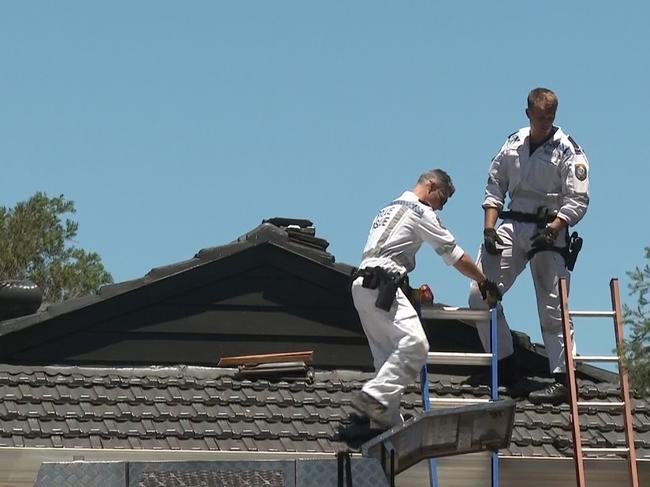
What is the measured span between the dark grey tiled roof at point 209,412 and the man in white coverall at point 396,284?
57 centimetres

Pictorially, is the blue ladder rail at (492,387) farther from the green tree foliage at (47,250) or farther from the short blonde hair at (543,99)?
the green tree foliage at (47,250)

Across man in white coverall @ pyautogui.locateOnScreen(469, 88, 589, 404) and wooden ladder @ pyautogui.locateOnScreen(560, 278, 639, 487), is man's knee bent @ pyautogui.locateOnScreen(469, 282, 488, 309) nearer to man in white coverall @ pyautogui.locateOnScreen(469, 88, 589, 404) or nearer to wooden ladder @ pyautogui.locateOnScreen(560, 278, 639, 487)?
man in white coverall @ pyautogui.locateOnScreen(469, 88, 589, 404)

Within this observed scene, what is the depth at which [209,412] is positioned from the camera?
486 inches

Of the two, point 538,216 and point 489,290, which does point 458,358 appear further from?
point 538,216

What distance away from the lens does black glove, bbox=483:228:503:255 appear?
13.1 m

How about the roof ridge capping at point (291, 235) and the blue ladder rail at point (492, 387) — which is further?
the roof ridge capping at point (291, 235)

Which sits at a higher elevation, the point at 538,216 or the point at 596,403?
the point at 538,216

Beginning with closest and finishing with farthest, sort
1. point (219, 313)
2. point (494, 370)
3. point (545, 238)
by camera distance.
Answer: point (494, 370), point (545, 238), point (219, 313)

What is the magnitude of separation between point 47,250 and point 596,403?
2097 cm

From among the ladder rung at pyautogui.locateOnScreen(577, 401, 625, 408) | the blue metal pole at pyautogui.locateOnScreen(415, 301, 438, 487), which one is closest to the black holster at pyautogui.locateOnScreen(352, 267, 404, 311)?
the blue metal pole at pyautogui.locateOnScreen(415, 301, 438, 487)

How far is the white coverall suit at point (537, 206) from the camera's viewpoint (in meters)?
13.0

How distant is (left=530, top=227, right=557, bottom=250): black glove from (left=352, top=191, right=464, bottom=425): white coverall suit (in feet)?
3.97

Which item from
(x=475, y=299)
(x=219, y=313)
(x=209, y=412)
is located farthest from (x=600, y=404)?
(x=219, y=313)

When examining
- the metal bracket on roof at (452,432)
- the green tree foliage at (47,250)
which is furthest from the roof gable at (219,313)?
the green tree foliage at (47,250)
